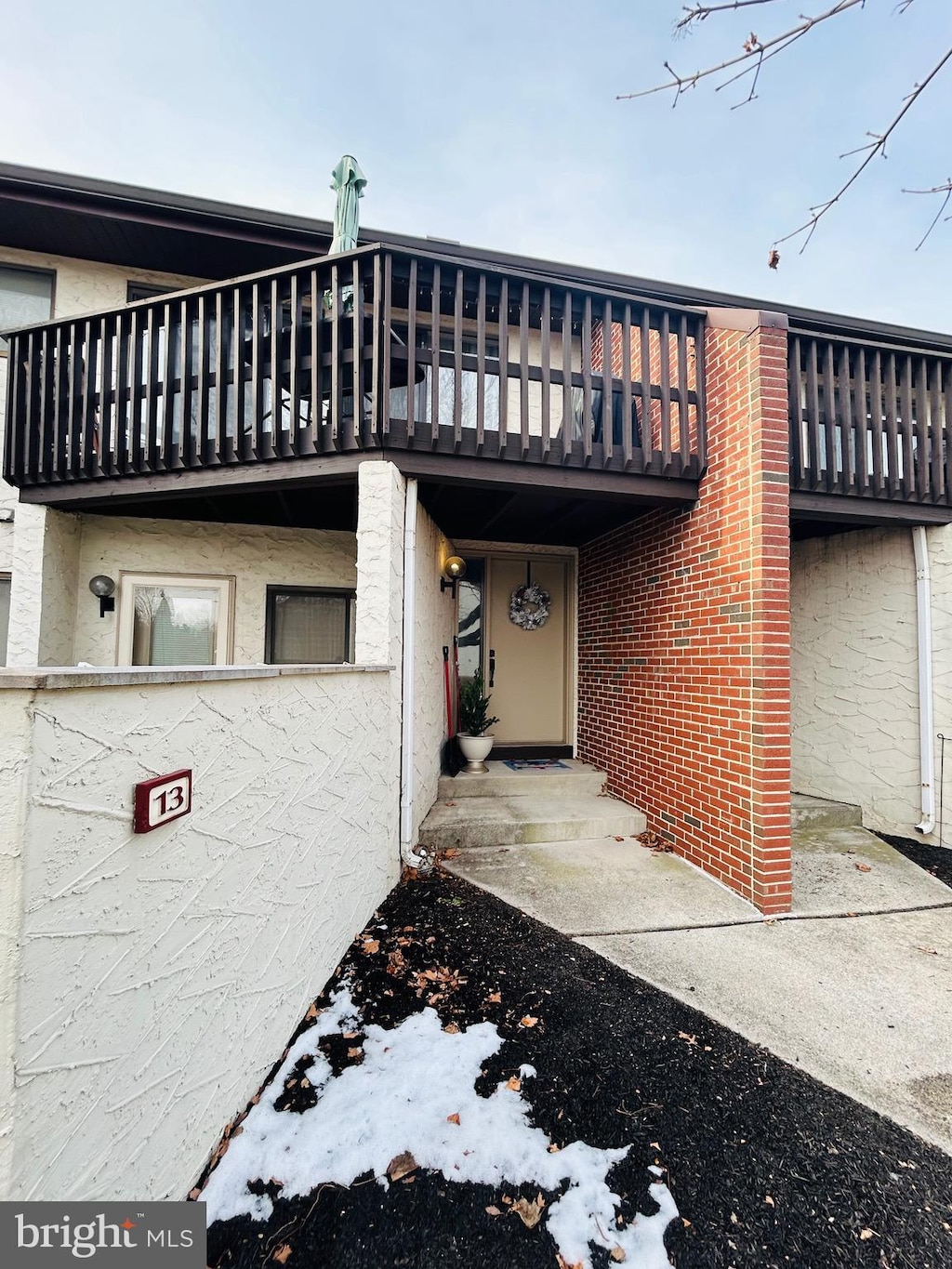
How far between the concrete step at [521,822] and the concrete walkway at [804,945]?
0.37 ft


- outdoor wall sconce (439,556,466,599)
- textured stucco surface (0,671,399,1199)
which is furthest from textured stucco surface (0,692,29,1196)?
outdoor wall sconce (439,556,466,599)

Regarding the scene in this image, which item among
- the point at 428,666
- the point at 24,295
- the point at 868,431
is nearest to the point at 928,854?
the point at 868,431

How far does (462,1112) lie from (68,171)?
673cm

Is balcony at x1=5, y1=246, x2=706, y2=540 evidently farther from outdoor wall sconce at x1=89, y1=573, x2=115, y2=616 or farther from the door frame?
the door frame

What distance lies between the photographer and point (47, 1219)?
3.23 ft

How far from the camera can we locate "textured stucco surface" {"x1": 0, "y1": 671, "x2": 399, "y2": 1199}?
0.92m

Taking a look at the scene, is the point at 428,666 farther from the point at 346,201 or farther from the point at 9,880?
the point at 346,201

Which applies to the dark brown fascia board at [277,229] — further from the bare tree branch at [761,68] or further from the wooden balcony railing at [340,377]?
the bare tree branch at [761,68]

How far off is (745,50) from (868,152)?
0.59 metres

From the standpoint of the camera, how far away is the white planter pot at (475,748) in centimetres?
500

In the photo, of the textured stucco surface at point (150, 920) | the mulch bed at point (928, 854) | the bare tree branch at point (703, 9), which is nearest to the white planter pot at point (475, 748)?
the textured stucco surface at point (150, 920)

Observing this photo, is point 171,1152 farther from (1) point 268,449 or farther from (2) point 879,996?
(1) point 268,449

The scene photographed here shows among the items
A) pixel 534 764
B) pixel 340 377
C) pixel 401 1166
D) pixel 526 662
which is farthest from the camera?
pixel 526 662

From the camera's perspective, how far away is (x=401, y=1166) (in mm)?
1474
